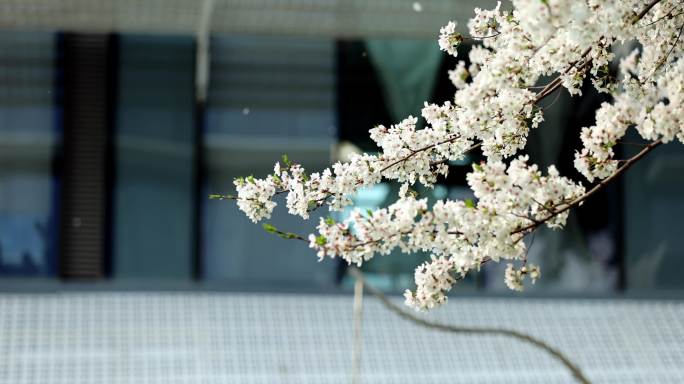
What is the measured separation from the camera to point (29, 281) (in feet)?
38.5

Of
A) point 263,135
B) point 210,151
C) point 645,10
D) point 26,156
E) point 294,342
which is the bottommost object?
point 294,342

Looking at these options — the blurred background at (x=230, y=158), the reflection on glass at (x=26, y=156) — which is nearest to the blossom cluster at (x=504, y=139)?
the blurred background at (x=230, y=158)

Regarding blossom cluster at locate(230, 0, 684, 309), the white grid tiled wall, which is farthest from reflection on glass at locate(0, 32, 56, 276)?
blossom cluster at locate(230, 0, 684, 309)

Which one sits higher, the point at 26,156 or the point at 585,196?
the point at 585,196

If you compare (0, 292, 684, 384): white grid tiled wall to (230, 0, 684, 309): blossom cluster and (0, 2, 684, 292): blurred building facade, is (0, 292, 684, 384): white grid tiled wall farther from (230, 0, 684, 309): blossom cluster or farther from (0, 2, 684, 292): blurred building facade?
(230, 0, 684, 309): blossom cluster

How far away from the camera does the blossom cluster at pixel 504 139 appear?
445 cm

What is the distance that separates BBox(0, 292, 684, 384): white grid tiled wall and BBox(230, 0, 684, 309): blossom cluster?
5.92m

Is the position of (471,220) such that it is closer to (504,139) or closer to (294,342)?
(504,139)

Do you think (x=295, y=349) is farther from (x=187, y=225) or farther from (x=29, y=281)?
(x=29, y=281)

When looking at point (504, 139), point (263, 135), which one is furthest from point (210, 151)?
point (504, 139)

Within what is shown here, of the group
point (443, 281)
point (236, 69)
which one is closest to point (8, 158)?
point (236, 69)

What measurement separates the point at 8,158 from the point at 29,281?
125 cm

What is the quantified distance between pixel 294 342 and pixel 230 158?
2.14m

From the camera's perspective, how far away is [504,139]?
504 centimetres
